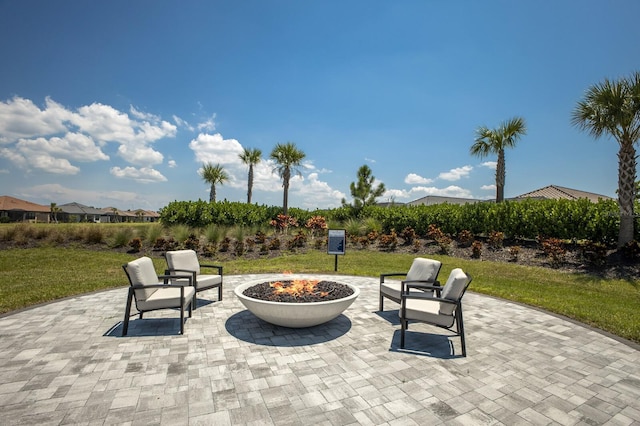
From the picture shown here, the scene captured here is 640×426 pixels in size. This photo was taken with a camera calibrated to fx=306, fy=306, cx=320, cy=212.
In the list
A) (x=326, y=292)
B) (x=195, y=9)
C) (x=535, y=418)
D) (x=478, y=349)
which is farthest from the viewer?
(x=195, y=9)

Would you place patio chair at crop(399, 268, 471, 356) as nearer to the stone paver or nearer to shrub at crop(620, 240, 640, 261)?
the stone paver

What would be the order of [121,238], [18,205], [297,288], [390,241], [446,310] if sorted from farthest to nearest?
[18,205] → [390,241] → [121,238] → [297,288] → [446,310]

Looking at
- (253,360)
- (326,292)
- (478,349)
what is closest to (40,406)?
(253,360)

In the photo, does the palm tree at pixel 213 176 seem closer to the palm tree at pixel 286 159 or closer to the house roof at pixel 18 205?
the palm tree at pixel 286 159

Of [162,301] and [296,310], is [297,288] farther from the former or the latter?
[162,301]

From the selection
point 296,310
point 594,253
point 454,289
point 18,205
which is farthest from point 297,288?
point 18,205

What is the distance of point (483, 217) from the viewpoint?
46.8 ft

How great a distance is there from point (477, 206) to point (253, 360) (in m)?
14.2

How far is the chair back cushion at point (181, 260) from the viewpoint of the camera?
5875 mm

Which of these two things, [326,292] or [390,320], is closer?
[326,292]

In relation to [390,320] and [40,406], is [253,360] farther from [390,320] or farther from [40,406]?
[390,320]

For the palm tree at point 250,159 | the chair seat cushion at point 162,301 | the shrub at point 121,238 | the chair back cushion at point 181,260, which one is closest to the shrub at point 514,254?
the chair back cushion at point 181,260

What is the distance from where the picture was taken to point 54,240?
42.5ft

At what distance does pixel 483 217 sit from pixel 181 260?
13245 mm
